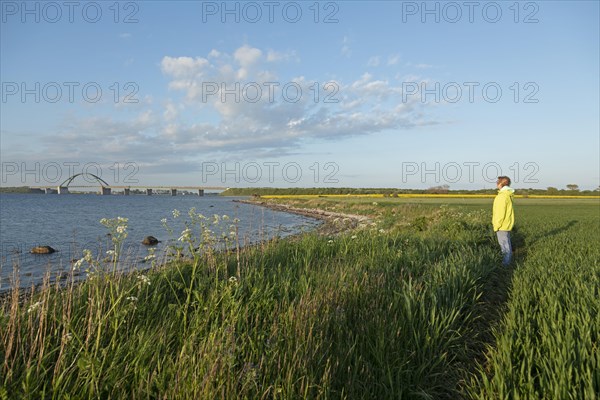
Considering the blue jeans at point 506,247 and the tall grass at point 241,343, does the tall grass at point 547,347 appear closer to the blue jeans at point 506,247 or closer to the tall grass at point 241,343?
the tall grass at point 241,343

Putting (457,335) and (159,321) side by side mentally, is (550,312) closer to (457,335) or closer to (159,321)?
(457,335)

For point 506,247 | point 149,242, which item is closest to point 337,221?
point 149,242

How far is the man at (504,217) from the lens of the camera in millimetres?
10453

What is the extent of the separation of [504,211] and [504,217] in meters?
0.20

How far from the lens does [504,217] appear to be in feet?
34.8

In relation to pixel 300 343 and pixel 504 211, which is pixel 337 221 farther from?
pixel 300 343

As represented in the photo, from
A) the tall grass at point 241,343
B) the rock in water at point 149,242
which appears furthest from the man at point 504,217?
the rock in water at point 149,242

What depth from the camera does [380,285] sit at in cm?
599

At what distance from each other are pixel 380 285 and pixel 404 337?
142 centimetres

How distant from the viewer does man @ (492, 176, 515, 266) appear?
34.3 ft

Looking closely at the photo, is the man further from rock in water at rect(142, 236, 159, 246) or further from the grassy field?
rock in water at rect(142, 236, 159, 246)

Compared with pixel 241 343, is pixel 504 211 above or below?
above

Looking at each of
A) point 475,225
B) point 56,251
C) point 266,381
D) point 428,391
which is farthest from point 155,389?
point 56,251

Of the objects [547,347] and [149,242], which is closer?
[547,347]
